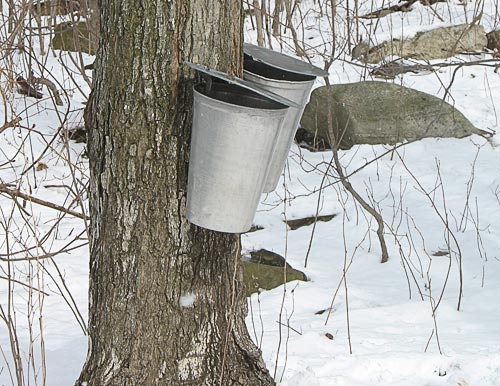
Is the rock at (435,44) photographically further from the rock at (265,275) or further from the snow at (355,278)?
the rock at (265,275)

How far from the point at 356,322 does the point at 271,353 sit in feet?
2.34

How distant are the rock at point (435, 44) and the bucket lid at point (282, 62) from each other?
265 inches

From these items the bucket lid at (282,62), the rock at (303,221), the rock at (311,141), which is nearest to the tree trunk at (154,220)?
the bucket lid at (282,62)

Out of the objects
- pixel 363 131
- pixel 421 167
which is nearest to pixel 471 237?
pixel 421 167

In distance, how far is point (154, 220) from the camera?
2.12 metres

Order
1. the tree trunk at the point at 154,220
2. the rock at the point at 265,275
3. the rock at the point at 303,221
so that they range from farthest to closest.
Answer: the rock at the point at 303,221 → the rock at the point at 265,275 → the tree trunk at the point at 154,220

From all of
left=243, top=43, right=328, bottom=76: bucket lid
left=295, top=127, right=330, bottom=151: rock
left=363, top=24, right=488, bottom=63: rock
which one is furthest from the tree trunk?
left=363, top=24, right=488, bottom=63: rock

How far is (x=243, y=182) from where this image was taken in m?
1.88

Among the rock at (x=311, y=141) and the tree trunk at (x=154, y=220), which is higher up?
the tree trunk at (x=154, y=220)

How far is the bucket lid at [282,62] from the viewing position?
2087 millimetres

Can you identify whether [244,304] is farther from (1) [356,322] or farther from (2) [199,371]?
(1) [356,322]

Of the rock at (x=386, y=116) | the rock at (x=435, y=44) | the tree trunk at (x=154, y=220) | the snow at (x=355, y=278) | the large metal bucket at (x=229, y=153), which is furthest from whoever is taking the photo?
the rock at (x=435, y=44)

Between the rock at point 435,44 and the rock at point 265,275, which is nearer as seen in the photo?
the rock at point 265,275

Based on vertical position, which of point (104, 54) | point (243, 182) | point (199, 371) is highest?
point (104, 54)
